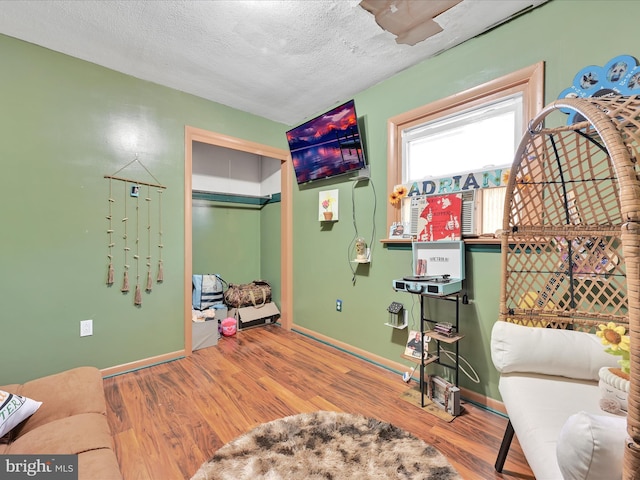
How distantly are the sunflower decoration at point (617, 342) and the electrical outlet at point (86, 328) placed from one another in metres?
3.17

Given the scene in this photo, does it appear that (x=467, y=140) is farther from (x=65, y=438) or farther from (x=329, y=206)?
(x=65, y=438)

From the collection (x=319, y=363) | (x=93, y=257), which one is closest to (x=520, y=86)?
(x=319, y=363)

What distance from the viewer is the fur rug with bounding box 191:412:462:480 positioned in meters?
1.28

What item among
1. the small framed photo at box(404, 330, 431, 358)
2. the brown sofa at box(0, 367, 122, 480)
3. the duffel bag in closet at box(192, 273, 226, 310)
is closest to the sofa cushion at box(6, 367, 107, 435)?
the brown sofa at box(0, 367, 122, 480)

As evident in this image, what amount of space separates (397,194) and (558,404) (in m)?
1.61

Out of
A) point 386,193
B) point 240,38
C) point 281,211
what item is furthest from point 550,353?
point 281,211

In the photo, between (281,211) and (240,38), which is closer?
(240,38)

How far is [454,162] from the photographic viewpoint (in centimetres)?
210

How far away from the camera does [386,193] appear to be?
2430mm

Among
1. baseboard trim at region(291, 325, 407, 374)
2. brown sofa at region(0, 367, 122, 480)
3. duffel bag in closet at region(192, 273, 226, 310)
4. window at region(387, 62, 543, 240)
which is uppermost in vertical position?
window at region(387, 62, 543, 240)

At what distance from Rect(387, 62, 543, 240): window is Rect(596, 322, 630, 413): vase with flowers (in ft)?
2.96

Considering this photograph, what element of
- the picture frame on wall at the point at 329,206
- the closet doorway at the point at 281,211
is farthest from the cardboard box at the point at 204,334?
the picture frame on wall at the point at 329,206

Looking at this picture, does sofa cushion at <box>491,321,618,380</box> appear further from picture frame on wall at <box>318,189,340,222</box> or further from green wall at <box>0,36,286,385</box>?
green wall at <box>0,36,286,385</box>

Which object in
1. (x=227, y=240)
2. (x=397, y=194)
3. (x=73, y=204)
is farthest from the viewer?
(x=227, y=240)
